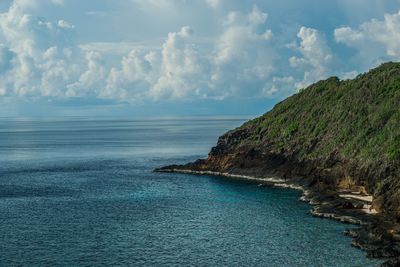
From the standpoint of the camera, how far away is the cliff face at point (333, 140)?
92.6 metres

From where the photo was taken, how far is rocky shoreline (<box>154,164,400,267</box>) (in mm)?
60500

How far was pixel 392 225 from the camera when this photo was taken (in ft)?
227

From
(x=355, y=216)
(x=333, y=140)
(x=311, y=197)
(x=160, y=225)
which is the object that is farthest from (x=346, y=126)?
(x=160, y=225)

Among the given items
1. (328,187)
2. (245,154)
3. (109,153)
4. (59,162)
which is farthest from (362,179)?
(109,153)

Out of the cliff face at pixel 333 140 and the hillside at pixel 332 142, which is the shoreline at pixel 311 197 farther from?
the cliff face at pixel 333 140

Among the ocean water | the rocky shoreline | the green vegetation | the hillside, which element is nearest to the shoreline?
the rocky shoreline

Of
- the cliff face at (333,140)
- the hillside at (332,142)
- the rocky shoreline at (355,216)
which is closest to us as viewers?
the rocky shoreline at (355,216)

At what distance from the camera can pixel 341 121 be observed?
120562 mm

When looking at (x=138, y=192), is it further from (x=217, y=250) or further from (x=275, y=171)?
(x=217, y=250)

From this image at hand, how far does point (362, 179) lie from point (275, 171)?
90.1 ft

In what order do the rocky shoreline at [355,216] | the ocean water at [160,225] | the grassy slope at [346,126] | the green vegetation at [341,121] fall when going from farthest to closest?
1. the green vegetation at [341,121]
2. the grassy slope at [346,126]
3. the ocean water at [160,225]
4. the rocky shoreline at [355,216]

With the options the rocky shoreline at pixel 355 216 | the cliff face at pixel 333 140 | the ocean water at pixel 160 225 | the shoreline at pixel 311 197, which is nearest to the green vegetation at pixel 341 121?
the cliff face at pixel 333 140

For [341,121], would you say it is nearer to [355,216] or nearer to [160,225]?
[355,216]

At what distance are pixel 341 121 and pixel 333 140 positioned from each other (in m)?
7.87
